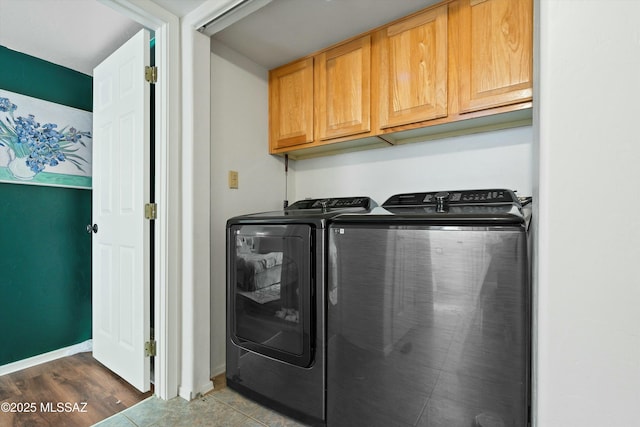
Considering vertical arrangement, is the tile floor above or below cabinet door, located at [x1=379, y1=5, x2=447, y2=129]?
below

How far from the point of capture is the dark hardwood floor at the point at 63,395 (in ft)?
5.08

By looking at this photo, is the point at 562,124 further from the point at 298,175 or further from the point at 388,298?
the point at 298,175

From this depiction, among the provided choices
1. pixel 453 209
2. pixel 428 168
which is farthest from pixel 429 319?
pixel 428 168

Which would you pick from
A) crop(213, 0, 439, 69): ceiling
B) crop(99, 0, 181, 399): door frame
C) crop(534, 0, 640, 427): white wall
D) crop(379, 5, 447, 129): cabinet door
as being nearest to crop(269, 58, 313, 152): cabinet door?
crop(213, 0, 439, 69): ceiling

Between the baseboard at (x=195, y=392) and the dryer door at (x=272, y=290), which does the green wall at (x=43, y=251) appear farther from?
the dryer door at (x=272, y=290)

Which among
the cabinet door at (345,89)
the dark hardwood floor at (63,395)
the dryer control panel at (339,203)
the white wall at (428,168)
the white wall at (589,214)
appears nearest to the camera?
the white wall at (589,214)

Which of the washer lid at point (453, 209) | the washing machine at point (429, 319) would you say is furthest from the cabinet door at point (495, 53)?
the washing machine at point (429, 319)

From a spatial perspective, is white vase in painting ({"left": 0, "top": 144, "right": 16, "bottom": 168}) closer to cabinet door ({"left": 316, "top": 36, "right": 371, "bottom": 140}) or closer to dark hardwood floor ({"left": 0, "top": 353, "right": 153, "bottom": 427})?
dark hardwood floor ({"left": 0, "top": 353, "right": 153, "bottom": 427})

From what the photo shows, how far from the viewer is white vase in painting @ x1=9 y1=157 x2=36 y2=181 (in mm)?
2104

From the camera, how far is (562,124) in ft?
1.98

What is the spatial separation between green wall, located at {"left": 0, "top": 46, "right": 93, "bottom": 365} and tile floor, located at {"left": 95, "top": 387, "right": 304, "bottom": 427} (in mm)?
1228

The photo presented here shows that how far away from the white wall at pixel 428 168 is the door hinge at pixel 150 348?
142 centimetres

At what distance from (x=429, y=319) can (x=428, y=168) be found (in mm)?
1095

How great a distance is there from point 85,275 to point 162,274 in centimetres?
132
